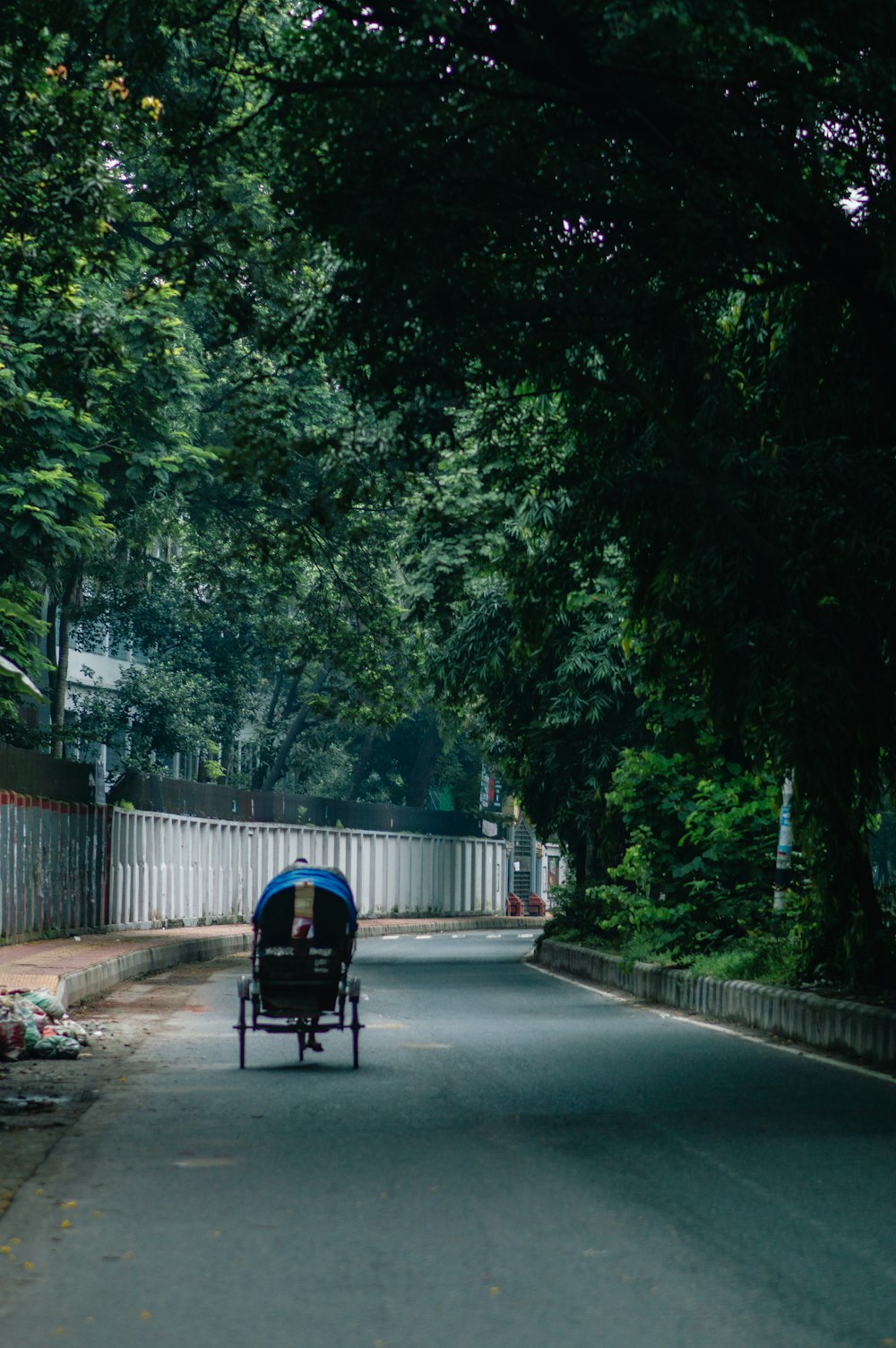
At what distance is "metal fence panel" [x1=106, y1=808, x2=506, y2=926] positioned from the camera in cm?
3612

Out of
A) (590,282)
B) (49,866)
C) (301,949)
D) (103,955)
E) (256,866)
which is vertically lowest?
(103,955)

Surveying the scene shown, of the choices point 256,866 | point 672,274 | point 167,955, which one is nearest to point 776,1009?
point 672,274

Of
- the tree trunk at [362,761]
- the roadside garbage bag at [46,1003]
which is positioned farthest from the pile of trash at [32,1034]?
the tree trunk at [362,761]

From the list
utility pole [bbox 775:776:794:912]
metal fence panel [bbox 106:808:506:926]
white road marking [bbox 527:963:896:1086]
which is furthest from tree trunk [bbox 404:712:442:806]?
utility pole [bbox 775:776:794:912]

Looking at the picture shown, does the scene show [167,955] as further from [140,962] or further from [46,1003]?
[46,1003]

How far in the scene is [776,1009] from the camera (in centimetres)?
1720

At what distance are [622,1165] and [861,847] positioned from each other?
8.22m

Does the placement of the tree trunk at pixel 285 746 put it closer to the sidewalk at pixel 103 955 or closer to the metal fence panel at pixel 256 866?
the metal fence panel at pixel 256 866

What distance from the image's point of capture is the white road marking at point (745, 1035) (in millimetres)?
14031

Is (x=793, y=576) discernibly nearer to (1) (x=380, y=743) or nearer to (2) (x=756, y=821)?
(2) (x=756, y=821)

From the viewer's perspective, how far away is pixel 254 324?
14.9m

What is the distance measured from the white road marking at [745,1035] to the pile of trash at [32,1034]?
548 centimetres

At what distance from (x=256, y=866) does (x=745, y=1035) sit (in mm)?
29666

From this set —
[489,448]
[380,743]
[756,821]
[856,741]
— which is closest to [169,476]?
[756,821]
